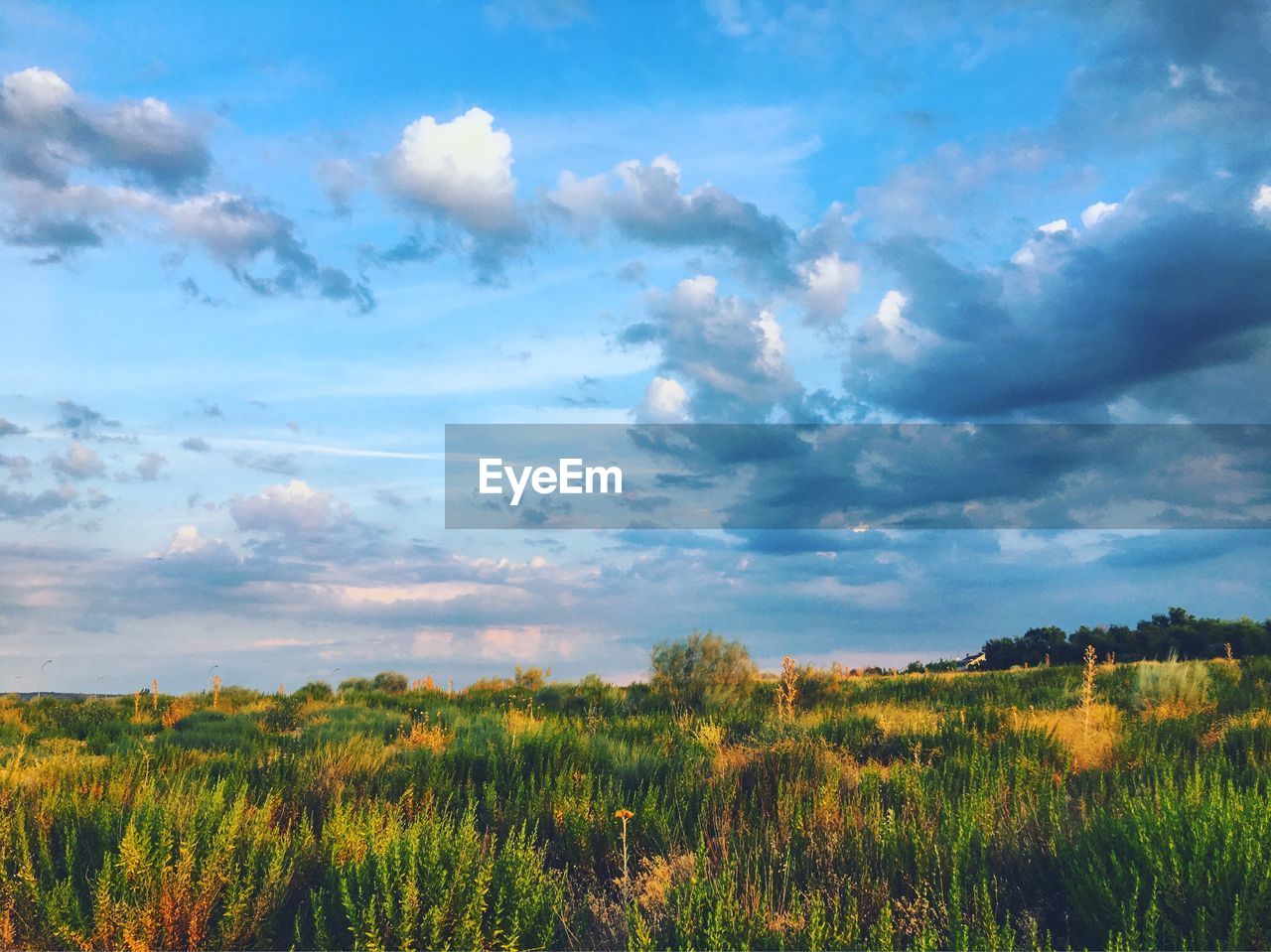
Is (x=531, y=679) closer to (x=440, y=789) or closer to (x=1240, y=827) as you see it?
(x=440, y=789)

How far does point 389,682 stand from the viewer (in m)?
26.6

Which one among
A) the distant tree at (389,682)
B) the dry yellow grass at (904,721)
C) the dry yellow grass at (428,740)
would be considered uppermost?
the dry yellow grass at (904,721)

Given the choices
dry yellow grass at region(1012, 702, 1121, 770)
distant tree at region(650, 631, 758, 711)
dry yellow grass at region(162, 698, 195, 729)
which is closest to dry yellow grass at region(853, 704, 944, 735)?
dry yellow grass at region(1012, 702, 1121, 770)

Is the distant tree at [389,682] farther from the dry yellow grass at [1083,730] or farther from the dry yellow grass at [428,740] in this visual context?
the dry yellow grass at [1083,730]

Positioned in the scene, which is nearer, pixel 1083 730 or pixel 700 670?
pixel 1083 730

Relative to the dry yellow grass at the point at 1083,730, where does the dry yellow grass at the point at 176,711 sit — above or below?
below

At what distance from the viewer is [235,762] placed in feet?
31.3

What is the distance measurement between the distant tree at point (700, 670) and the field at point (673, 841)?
6.27 metres

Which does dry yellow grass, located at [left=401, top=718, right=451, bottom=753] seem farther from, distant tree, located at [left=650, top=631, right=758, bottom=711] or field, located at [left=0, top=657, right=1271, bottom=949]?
distant tree, located at [left=650, top=631, right=758, bottom=711]

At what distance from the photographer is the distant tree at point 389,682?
2628 centimetres

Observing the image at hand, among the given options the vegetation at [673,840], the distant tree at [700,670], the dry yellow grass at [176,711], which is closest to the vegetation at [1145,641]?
the distant tree at [700,670]

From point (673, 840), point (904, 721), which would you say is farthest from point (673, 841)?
point (904, 721)

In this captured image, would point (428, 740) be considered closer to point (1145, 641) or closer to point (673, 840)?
point (673, 840)

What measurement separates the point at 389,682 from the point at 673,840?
2200 centimetres
